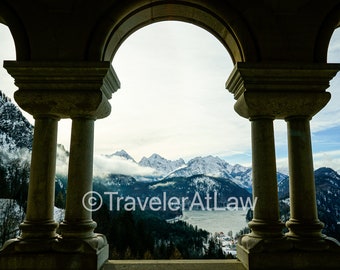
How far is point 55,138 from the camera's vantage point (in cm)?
358

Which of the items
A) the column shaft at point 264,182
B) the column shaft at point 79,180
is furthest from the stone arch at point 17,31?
the column shaft at point 264,182

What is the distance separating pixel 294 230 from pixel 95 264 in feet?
7.90

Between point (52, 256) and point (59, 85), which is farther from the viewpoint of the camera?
point (59, 85)

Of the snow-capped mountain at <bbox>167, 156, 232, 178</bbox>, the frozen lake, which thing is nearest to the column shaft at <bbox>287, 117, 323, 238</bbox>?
the frozen lake

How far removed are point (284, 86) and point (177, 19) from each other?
2.08 m

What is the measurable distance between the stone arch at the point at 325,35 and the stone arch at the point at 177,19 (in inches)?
32.5

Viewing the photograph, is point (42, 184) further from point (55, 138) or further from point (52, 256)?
point (52, 256)

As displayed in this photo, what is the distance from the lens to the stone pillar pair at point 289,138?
131 inches

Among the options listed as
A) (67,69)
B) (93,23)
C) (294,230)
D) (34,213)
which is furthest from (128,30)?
(294,230)

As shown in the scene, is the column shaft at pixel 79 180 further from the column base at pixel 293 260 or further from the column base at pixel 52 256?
the column base at pixel 293 260

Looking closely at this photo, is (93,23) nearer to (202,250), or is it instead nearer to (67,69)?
(67,69)

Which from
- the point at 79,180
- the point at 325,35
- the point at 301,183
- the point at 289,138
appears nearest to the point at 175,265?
the point at 79,180

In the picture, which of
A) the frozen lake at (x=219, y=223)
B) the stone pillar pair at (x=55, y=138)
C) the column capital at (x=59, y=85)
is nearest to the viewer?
the stone pillar pair at (x=55, y=138)

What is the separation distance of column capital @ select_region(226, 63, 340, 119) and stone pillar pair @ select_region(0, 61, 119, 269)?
5.96 ft
